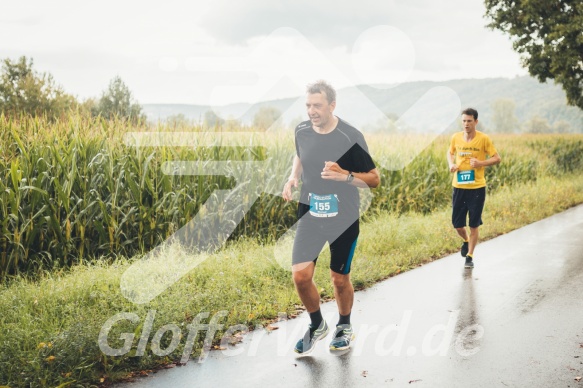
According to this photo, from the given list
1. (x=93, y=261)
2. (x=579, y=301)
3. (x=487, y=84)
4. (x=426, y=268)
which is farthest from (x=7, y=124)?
(x=487, y=84)

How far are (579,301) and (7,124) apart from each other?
323 inches

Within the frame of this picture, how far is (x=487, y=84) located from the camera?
6801 inches

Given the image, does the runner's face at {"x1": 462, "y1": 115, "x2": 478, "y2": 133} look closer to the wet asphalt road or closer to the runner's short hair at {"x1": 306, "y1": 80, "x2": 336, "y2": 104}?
the wet asphalt road

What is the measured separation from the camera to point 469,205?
8.77 m

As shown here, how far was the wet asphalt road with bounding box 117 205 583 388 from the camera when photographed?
14.4 ft

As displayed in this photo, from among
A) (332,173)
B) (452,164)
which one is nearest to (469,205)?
(452,164)

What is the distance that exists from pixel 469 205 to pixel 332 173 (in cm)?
482

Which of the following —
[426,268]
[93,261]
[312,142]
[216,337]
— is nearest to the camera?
[312,142]

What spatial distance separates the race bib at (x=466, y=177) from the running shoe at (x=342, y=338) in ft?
14.3

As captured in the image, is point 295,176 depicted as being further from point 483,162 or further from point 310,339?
point 483,162

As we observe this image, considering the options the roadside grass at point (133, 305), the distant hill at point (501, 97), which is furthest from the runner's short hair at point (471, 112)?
the distant hill at point (501, 97)

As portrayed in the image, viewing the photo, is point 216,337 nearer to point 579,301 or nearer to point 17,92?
point 579,301

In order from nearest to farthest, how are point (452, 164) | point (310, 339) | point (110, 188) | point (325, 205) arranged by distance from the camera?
point (325, 205) → point (310, 339) → point (110, 188) → point (452, 164)

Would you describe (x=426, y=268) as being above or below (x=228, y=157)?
below
